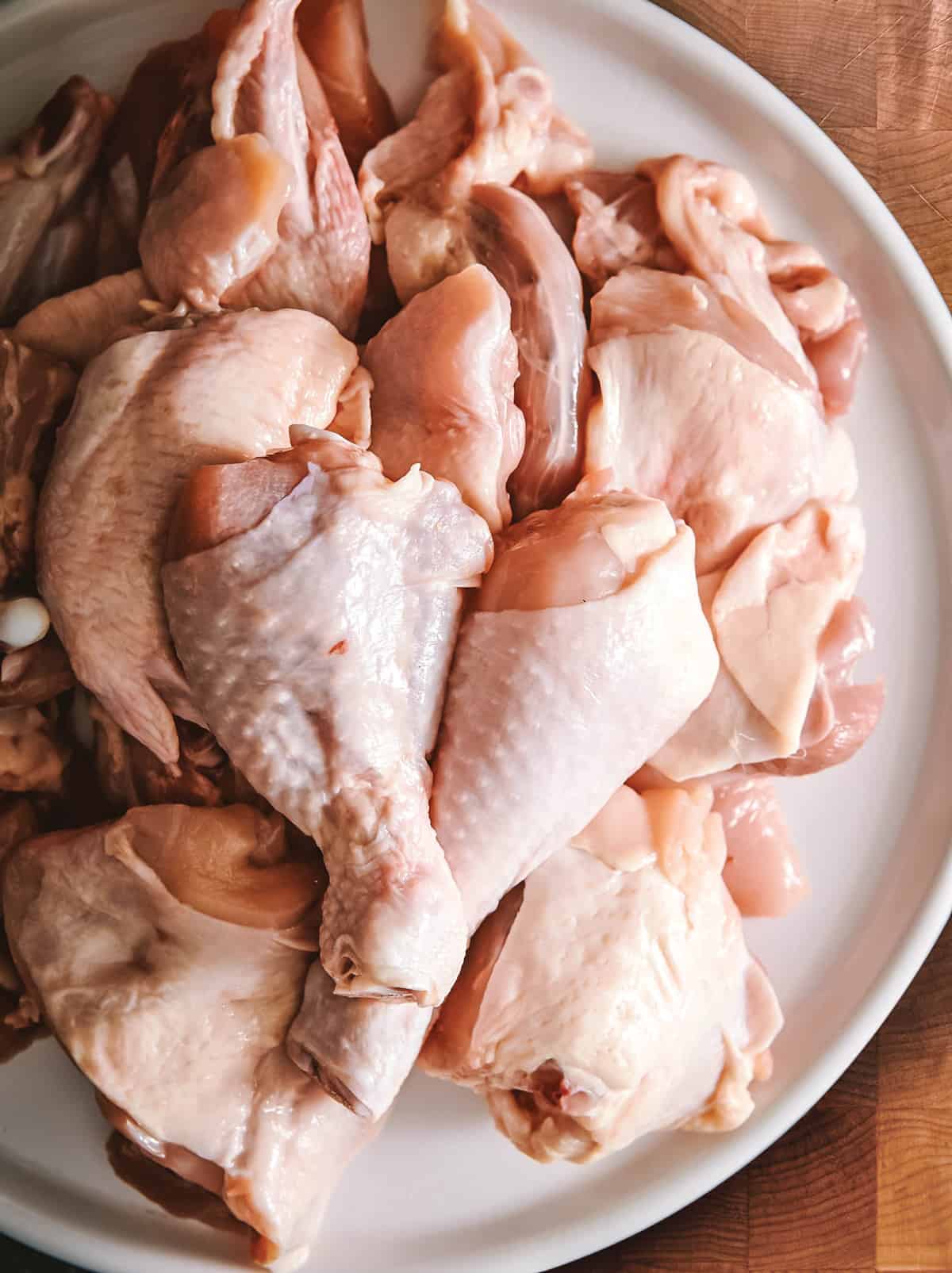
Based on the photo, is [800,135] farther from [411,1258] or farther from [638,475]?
[411,1258]

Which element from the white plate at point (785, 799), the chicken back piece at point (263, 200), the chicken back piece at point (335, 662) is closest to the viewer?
the chicken back piece at point (335, 662)

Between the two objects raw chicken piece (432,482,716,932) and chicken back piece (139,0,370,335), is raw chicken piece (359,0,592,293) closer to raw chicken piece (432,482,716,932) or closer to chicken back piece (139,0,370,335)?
chicken back piece (139,0,370,335)

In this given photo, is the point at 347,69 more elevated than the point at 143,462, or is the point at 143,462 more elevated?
the point at 347,69

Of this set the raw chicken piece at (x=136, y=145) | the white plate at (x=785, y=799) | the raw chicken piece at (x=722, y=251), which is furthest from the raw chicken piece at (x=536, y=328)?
the raw chicken piece at (x=136, y=145)

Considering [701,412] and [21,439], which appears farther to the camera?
[701,412]

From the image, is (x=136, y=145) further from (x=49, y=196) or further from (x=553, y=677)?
(x=553, y=677)

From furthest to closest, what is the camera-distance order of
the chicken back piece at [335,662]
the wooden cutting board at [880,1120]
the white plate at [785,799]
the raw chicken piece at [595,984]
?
the wooden cutting board at [880,1120]
the white plate at [785,799]
the raw chicken piece at [595,984]
the chicken back piece at [335,662]

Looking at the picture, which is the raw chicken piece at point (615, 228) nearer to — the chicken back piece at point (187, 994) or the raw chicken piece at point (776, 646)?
the raw chicken piece at point (776, 646)

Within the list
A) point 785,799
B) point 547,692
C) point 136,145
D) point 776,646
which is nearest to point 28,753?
point 547,692
